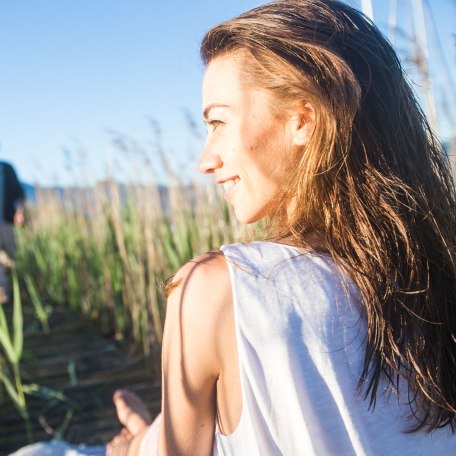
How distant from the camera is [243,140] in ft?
2.93

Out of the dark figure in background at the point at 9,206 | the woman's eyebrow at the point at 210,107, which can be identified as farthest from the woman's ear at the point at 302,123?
the dark figure in background at the point at 9,206

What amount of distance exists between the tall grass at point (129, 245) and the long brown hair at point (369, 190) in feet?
3.10

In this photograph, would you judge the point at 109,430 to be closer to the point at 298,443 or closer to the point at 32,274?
the point at 298,443

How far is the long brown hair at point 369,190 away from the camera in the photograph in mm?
801

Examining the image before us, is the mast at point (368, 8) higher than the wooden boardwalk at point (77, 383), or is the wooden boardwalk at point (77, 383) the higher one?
the mast at point (368, 8)

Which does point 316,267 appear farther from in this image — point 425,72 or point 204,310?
point 425,72

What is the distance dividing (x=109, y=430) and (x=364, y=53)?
5.55 feet

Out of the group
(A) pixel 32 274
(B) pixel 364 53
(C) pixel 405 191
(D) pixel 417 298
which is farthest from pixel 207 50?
(A) pixel 32 274

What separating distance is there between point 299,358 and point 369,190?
27 centimetres

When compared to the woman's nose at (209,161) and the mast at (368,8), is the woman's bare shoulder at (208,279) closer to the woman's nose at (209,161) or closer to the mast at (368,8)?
the woman's nose at (209,161)

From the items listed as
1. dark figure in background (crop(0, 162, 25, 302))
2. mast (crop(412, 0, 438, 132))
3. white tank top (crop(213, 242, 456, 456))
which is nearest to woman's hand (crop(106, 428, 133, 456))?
white tank top (crop(213, 242, 456, 456))

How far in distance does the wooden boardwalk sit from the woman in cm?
139

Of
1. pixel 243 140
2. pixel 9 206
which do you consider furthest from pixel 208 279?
pixel 9 206

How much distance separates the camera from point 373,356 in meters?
0.77
